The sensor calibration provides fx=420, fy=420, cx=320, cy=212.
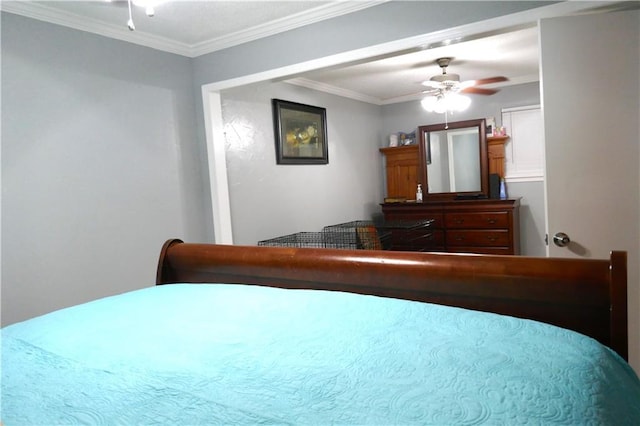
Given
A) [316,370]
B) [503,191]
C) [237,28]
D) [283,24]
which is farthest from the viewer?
[503,191]

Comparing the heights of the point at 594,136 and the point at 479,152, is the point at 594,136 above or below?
below

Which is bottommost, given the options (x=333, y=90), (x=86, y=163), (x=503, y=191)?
(x=503, y=191)

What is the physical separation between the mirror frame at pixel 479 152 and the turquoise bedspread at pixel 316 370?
4.04 m

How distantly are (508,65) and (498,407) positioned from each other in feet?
13.6

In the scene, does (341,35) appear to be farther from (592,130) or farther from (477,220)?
(477,220)

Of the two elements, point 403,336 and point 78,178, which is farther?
point 78,178

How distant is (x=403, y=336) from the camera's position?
1.15 m

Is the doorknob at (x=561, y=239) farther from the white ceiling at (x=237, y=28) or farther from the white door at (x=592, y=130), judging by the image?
the white ceiling at (x=237, y=28)

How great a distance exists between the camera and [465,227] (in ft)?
15.8

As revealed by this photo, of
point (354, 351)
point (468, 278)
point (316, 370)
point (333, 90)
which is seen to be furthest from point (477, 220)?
point (316, 370)

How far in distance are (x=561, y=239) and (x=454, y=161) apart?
3.37 m

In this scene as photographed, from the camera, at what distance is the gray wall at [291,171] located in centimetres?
351

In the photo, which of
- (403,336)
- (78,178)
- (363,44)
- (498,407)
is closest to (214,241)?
(78,178)

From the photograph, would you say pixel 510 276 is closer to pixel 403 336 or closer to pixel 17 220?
pixel 403 336
